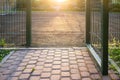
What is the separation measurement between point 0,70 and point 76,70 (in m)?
1.69

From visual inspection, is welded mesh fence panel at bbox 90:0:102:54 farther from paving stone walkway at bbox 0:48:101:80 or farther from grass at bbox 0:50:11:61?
grass at bbox 0:50:11:61

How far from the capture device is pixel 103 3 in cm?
513

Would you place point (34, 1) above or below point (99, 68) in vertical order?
above

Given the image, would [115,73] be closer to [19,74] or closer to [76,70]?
[76,70]

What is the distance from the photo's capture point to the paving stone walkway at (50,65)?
5.36 metres

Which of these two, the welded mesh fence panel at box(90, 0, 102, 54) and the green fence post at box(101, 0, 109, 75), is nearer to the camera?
the green fence post at box(101, 0, 109, 75)

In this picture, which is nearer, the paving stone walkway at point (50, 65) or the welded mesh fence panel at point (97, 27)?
the paving stone walkway at point (50, 65)

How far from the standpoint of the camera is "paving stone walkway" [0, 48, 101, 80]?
17.6ft

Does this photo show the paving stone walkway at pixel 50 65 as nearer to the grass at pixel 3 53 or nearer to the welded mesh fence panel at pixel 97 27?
the grass at pixel 3 53

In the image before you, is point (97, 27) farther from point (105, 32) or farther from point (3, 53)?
point (3, 53)

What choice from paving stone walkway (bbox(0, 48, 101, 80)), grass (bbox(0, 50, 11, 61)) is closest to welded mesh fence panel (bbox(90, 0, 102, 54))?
paving stone walkway (bbox(0, 48, 101, 80))

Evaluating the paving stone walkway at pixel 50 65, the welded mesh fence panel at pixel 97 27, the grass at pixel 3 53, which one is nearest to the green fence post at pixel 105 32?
the paving stone walkway at pixel 50 65

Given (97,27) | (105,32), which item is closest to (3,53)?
(97,27)

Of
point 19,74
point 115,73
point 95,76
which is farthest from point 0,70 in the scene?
point 115,73
